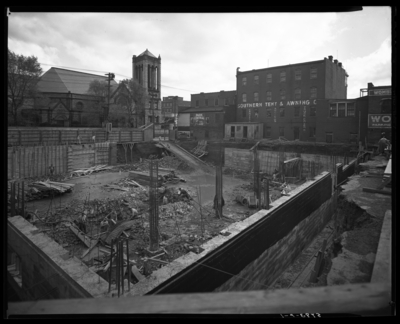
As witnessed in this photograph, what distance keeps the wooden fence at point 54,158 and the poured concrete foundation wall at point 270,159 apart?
45.7ft

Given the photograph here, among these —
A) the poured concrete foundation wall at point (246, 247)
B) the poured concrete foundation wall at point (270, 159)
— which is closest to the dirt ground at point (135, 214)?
the poured concrete foundation wall at point (246, 247)

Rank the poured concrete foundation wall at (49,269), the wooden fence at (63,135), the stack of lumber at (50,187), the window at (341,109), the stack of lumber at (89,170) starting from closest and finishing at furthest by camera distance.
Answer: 1. the poured concrete foundation wall at (49,269)
2. the stack of lumber at (50,187)
3. the wooden fence at (63,135)
4. the stack of lumber at (89,170)
5. the window at (341,109)

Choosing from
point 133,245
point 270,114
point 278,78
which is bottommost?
point 133,245

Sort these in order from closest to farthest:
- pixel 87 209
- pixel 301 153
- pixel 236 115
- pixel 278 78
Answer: pixel 87 209
pixel 301 153
pixel 278 78
pixel 236 115

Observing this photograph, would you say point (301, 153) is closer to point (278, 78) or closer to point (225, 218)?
point (278, 78)

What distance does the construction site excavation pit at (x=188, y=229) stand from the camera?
6.87m

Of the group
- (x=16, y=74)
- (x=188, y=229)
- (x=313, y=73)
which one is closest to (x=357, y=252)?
(x=188, y=229)

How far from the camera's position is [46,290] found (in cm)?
679

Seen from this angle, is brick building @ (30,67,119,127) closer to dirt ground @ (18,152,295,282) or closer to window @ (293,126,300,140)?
dirt ground @ (18,152,295,282)

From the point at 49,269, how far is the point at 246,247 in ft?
17.8

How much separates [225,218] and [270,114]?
24598 mm

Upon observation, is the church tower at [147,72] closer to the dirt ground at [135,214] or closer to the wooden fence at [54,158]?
the wooden fence at [54,158]
